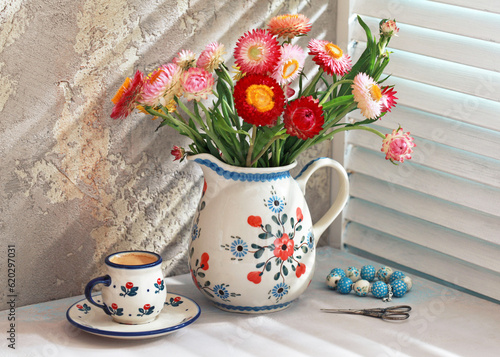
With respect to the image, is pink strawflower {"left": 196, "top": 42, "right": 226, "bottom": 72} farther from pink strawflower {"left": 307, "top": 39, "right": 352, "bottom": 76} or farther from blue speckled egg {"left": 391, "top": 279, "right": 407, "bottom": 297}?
blue speckled egg {"left": 391, "top": 279, "right": 407, "bottom": 297}

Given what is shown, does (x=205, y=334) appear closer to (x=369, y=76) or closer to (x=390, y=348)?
(x=390, y=348)

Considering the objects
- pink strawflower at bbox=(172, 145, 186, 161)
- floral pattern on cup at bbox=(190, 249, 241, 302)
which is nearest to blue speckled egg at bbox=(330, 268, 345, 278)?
floral pattern on cup at bbox=(190, 249, 241, 302)

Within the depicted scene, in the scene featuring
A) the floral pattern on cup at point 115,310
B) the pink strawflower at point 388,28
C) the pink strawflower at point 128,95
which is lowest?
the floral pattern on cup at point 115,310

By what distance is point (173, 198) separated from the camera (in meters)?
1.17

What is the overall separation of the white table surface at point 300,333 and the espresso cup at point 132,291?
39 millimetres

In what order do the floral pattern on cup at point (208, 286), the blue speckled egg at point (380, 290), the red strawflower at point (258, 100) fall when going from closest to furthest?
the red strawflower at point (258, 100)
the floral pattern on cup at point (208, 286)
the blue speckled egg at point (380, 290)

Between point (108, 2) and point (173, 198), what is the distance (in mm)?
358

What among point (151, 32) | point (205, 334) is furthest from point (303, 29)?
point (205, 334)

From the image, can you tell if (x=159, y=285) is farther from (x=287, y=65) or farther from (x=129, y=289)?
(x=287, y=65)

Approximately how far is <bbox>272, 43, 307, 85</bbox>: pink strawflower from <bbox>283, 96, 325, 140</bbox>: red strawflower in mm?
49

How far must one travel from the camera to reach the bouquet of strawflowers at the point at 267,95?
903 millimetres

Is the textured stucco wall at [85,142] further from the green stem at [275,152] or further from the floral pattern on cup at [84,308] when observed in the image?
the green stem at [275,152]

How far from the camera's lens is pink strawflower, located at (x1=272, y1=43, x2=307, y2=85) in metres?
0.94

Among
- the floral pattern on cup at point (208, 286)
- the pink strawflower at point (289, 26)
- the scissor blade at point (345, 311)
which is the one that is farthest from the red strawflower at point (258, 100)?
the scissor blade at point (345, 311)
